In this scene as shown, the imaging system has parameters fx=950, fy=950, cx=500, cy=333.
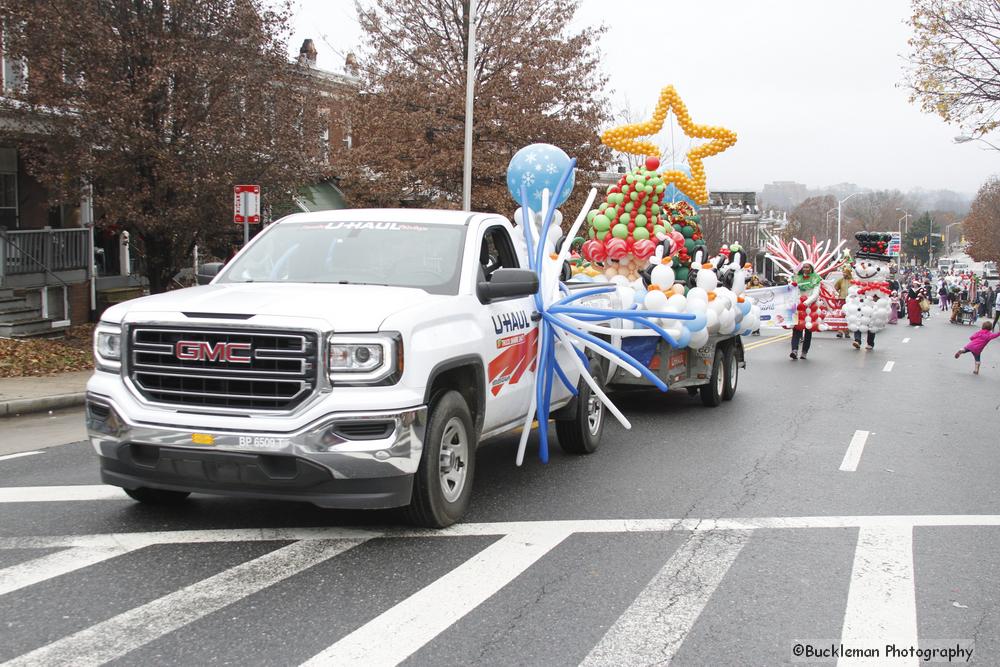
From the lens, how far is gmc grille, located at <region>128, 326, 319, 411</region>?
205 inches

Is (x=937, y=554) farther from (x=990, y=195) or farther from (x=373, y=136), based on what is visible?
(x=990, y=195)

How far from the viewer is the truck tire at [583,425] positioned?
838 cm

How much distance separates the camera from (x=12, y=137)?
17.7 m

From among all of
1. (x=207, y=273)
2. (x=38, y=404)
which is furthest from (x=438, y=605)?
(x=38, y=404)

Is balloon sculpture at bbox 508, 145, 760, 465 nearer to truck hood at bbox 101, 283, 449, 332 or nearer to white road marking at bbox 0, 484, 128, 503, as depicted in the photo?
truck hood at bbox 101, 283, 449, 332

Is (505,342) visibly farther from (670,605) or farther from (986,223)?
(986,223)

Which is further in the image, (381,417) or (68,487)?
(68,487)

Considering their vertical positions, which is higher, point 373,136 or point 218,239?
point 373,136

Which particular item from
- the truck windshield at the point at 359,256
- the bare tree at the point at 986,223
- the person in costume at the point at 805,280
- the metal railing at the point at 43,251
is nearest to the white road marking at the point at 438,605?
the truck windshield at the point at 359,256

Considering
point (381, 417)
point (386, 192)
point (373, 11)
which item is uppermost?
point (373, 11)

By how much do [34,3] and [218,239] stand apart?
5709mm

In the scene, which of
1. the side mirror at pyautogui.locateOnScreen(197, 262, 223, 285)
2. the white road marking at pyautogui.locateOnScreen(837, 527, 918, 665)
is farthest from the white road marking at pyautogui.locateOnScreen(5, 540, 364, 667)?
the white road marking at pyautogui.locateOnScreen(837, 527, 918, 665)

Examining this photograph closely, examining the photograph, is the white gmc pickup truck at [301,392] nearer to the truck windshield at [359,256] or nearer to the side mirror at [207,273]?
the truck windshield at [359,256]

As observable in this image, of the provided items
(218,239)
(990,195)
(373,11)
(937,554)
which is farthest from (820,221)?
(937,554)
